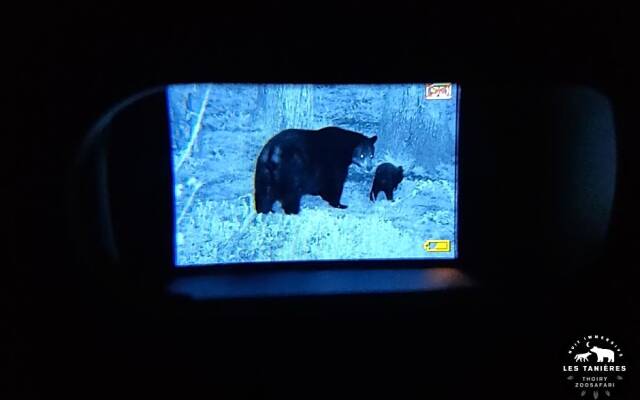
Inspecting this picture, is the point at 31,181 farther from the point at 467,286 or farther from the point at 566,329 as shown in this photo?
the point at 566,329

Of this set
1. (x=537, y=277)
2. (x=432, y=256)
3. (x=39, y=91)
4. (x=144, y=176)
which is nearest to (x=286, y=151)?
(x=144, y=176)

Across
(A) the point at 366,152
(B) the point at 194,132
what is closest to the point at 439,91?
(A) the point at 366,152

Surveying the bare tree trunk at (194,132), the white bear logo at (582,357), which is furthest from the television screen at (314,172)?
the white bear logo at (582,357)

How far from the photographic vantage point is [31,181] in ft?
3.85

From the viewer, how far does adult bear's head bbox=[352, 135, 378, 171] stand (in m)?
1.69

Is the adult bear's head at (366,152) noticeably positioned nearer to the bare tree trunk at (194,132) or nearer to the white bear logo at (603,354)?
the bare tree trunk at (194,132)

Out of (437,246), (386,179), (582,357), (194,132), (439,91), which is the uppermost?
(439,91)

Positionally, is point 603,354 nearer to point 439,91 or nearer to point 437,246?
point 437,246

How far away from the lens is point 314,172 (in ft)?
5.61

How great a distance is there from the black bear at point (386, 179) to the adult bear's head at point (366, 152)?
0.13 ft

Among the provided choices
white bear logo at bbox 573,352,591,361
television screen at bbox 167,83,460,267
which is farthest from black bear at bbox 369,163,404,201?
white bear logo at bbox 573,352,591,361

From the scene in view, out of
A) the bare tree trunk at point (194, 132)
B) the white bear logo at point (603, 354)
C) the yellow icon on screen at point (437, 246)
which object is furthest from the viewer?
the yellow icon on screen at point (437, 246)

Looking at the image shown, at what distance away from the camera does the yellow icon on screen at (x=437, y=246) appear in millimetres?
1711

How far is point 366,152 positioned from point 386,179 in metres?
0.11
